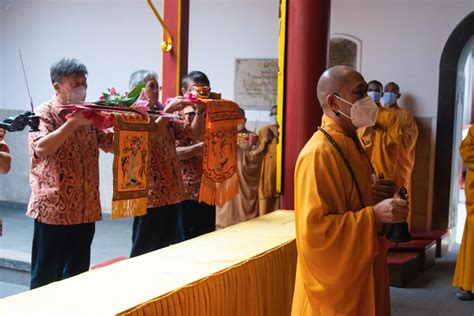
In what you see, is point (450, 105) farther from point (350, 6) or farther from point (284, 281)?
point (284, 281)

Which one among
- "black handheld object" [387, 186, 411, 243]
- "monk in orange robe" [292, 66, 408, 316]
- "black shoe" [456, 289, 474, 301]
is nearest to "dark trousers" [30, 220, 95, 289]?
"monk in orange robe" [292, 66, 408, 316]

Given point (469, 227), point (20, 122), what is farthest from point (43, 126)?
point (469, 227)

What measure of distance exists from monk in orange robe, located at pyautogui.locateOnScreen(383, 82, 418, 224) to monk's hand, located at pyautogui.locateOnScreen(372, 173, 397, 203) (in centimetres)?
481

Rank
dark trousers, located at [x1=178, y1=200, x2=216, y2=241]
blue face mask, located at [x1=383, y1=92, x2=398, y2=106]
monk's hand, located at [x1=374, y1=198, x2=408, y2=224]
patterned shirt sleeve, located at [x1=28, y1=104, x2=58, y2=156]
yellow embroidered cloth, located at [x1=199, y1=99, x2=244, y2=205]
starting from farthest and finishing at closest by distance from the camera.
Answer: blue face mask, located at [x1=383, y1=92, x2=398, y2=106], dark trousers, located at [x1=178, y1=200, x2=216, y2=241], yellow embroidered cloth, located at [x1=199, y1=99, x2=244, y2=205], patterned shirt sleeve, located at [x1=28, y1=104, x2=58, y2=156], monk's hand, located at [x1=374, y1=198, x2=408, y2=224]

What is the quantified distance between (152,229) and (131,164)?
1.61ft

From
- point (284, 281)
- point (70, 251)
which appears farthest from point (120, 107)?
point (284, 281)

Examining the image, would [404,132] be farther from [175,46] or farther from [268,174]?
[175,46]

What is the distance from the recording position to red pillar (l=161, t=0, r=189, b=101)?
4.41 m

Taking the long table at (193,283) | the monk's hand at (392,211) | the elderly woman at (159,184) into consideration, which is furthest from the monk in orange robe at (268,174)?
the monk's hand at (392,211)

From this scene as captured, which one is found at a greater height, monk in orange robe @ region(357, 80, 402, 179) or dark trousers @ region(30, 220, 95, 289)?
monk in orange robe @ region(357, 80, 402, 179)

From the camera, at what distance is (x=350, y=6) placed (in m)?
7.68

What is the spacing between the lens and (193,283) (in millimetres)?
2549

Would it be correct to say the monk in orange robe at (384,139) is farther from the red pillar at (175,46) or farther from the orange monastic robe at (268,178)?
the red pillar at (175,46)

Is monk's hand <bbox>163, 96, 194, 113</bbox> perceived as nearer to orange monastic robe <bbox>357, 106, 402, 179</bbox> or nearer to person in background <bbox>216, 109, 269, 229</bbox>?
orange monastic robe <bbox>357, 106, 402, 179</bbox>
